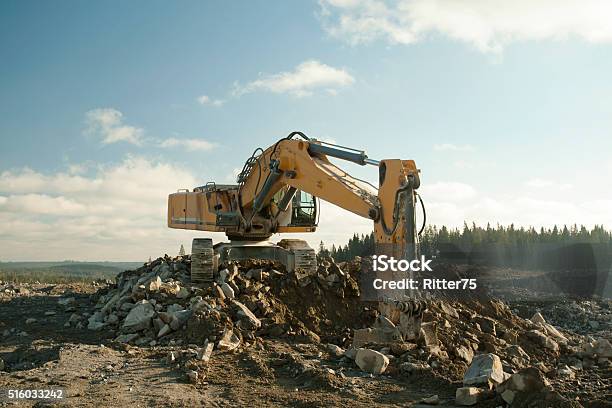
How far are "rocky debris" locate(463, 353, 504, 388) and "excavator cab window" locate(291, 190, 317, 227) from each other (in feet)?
25.0

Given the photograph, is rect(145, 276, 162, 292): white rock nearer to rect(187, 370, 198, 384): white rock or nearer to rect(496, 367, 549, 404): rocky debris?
rect(187, 370, 198, 384): white rock

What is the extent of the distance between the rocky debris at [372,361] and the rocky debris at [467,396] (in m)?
1.61

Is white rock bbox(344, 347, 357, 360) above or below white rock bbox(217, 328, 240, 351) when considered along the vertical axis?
below

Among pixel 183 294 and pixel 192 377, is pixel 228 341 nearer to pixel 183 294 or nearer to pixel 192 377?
pixel 192 377

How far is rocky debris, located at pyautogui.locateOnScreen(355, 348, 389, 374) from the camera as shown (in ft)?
29.0

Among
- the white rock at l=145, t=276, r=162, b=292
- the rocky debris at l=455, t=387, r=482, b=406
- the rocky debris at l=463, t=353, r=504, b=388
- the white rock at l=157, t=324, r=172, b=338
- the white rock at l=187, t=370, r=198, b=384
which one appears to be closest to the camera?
the rocky debris at l=455, t=387, r=482, b=406

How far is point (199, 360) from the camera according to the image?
360 inches

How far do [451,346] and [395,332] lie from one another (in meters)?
1.28

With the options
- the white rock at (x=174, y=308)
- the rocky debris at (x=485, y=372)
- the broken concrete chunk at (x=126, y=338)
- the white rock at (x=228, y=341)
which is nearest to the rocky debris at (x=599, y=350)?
the rocky debris at (x=485, y=372)

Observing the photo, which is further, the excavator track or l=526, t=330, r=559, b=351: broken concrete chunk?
the excavator track

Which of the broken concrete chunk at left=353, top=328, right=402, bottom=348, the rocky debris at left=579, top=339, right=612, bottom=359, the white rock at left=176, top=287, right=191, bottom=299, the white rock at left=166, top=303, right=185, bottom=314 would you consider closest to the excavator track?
the white rock at left=176, top=287, right=191, bottom=299

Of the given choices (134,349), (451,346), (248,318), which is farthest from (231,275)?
(451,346)

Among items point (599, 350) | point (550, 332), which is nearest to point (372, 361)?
point (599, 350)

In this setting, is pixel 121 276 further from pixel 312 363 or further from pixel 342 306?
pixel 312 363
